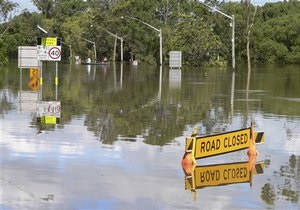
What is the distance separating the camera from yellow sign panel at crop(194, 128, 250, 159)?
1173 cm

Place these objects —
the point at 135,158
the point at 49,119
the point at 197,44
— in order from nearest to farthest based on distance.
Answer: the point at 135,158 → the point at 49,119 → the point at 197,44

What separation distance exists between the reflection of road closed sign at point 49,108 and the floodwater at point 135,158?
0.04 m

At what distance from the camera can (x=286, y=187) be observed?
1042cm

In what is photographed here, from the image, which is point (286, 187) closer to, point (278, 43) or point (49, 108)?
point (49, 108)

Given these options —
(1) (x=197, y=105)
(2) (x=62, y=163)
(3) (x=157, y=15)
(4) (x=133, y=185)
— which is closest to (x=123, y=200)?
(4) (x=133, y=185)

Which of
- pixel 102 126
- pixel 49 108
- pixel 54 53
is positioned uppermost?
pixel 54 53

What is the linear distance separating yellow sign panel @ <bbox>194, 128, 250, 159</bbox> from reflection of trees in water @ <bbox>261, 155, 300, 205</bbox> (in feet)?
3.29

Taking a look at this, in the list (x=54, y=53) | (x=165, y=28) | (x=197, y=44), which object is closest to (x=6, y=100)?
(x=54, y=53)

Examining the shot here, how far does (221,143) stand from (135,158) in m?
1.92

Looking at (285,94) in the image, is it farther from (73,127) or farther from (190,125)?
(73,127)

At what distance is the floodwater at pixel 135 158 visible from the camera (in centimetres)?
946

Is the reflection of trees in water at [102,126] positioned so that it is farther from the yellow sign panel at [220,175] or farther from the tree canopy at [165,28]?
the tree canopy at [165,28]

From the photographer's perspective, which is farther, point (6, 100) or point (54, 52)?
point (54, 52)

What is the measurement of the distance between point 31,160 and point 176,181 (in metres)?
3.27
